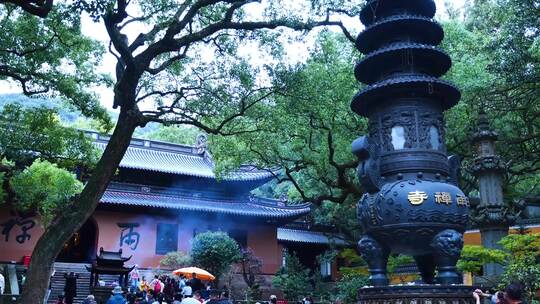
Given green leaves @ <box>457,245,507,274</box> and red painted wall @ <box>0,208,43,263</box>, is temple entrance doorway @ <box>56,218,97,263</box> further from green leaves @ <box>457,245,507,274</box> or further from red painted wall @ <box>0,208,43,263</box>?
green leaves @ <box>457,245,507,274</box>

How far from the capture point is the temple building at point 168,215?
23.7m

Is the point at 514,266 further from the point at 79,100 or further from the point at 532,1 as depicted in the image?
the point at 79,100

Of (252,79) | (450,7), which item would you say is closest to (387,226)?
(252,79)

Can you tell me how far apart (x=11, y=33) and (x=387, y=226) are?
27.8ft

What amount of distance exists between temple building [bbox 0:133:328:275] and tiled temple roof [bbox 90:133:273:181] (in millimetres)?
51

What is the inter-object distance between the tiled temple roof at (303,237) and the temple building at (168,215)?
0.06 m

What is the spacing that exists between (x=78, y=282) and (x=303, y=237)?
12786 mm

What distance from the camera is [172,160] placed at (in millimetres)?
28016

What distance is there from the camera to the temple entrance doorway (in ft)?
82.3

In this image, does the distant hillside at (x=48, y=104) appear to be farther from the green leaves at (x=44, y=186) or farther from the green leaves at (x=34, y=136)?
the green leaves at (x=44, y=186)

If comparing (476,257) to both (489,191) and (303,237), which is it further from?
(303,237)

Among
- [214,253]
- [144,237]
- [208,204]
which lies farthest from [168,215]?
[214,253]

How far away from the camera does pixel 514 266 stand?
10234 millimetres

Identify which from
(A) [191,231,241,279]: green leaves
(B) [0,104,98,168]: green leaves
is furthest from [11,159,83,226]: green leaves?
(A) [191,231,241,279]: green leaves
